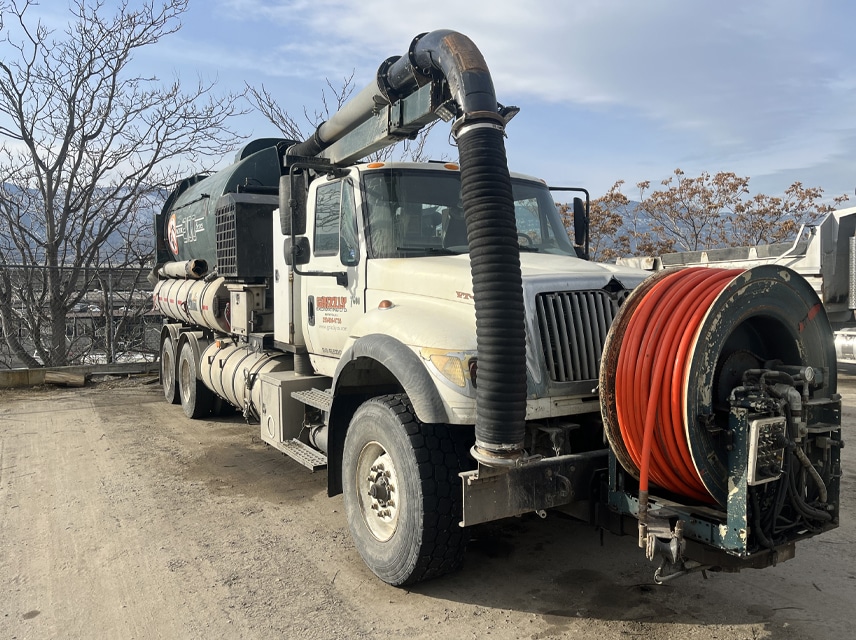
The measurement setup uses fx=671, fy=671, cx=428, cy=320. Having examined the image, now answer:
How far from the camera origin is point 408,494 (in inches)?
150

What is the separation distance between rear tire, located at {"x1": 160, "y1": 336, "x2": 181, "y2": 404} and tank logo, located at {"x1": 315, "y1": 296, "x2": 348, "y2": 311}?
17.0ft

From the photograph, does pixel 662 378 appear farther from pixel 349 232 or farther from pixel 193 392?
pixel 193 392

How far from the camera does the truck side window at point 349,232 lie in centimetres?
506

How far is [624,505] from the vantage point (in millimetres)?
3494

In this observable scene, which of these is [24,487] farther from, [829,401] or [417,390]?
[829,401]

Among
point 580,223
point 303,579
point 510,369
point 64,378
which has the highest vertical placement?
Answer: point 580,223

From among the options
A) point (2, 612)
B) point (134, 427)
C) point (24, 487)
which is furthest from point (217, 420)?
point (2, 612)

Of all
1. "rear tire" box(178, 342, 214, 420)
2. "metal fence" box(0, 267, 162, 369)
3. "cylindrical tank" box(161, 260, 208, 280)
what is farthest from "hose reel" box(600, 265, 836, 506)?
"metal fence" box(0, 267, 162, 369)

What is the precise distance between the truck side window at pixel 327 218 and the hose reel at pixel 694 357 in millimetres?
2684

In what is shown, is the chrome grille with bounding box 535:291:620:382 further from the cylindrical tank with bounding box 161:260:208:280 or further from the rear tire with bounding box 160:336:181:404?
the rear tire with bounding box 160:336:181:404

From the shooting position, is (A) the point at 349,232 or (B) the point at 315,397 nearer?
(A) the point at 349,232

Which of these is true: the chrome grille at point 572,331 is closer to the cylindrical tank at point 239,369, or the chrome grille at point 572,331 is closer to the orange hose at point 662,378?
the orange hose at point 662,378

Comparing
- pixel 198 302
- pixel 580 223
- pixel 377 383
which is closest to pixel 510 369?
pixel 377 383

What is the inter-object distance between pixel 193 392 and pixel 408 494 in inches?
238
